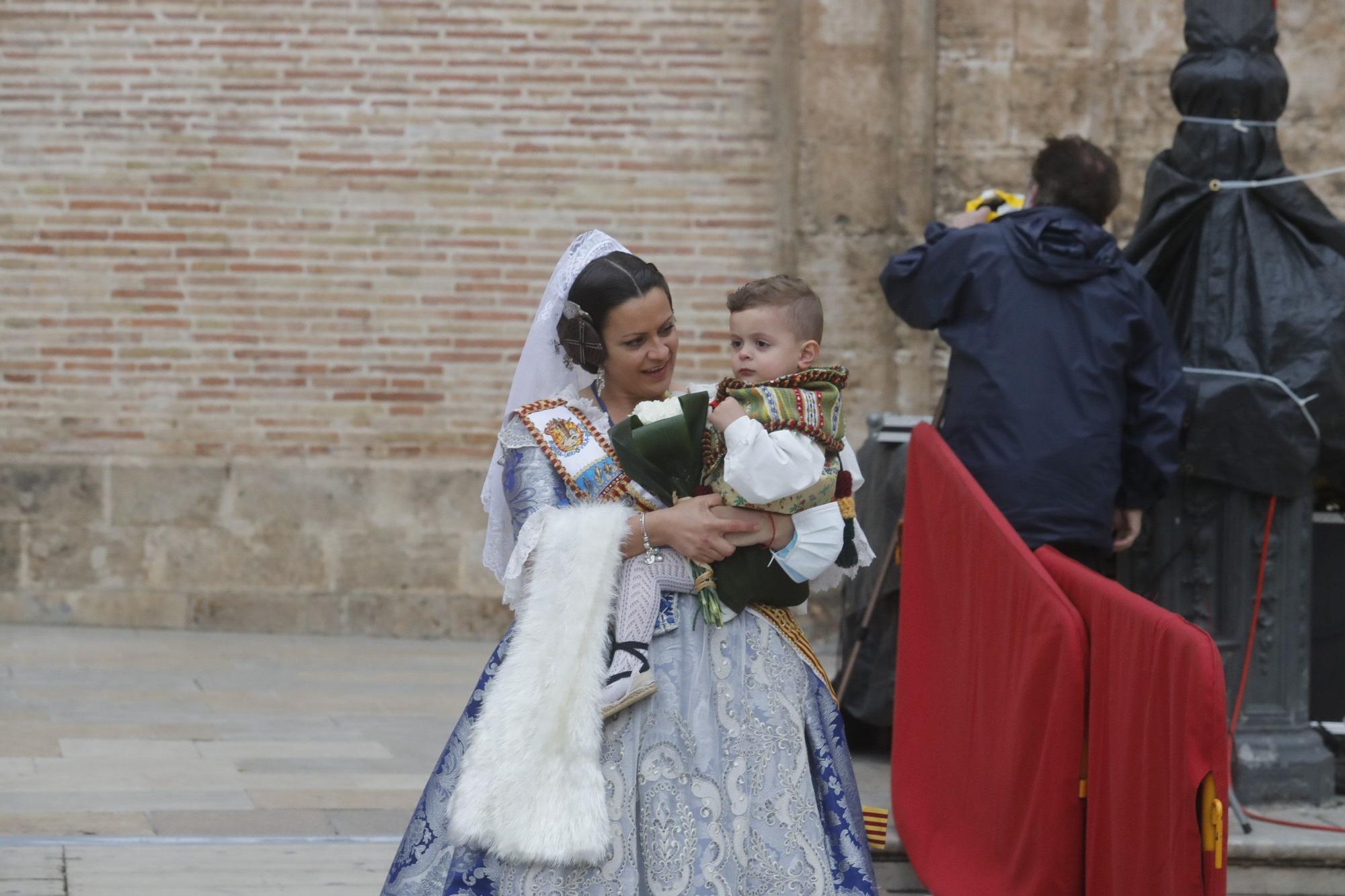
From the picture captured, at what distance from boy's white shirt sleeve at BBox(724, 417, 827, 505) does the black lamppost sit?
7.12ft

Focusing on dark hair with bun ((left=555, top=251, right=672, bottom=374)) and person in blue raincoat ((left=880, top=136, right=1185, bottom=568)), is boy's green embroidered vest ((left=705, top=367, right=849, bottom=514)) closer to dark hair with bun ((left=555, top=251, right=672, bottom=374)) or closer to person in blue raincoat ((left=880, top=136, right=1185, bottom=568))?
dark hair with bun ((left=555, top=251, right=672, bottom=374))

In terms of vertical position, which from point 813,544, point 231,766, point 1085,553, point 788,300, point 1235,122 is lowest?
point 231,766

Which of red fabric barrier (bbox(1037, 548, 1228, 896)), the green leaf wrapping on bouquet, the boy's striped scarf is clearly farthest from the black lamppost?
the green leaf wrapping on bouquet

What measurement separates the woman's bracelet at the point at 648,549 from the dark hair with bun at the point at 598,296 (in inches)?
12.8

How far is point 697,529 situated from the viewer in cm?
305

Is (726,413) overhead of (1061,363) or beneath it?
overhead

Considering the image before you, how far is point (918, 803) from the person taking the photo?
4.56 meters

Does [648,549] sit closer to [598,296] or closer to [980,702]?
[598,296]

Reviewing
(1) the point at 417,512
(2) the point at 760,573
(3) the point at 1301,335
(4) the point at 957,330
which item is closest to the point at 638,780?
(2) the point at 760,573

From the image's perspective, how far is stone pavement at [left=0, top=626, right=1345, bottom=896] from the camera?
449 cm

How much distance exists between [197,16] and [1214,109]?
233 inches

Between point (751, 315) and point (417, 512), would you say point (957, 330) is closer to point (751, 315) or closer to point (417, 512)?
point (751, 315)

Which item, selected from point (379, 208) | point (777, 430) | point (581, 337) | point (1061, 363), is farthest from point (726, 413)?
point (379, 208)

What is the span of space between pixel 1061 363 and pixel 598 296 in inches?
74.2
